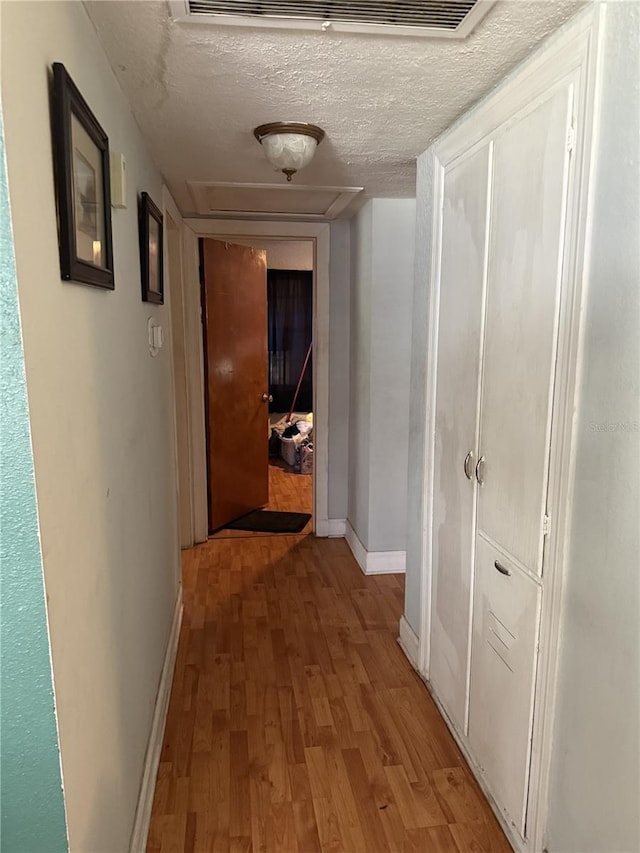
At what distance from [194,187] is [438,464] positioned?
1712 millimetres

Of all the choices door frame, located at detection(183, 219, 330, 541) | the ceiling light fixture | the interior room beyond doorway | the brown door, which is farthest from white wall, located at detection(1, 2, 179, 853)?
the interior room beyond doorway

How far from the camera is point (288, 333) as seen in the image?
6.94 metres

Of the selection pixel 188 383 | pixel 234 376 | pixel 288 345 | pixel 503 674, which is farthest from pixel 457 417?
pixel 288 345

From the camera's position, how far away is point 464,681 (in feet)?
6.39

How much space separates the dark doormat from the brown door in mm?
65

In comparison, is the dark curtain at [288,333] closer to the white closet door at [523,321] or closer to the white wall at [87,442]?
the white wall at [87,442]

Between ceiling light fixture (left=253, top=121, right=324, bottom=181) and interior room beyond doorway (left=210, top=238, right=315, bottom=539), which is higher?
ceiling light fixture (left=253, top=121, right=324, bottom=181)

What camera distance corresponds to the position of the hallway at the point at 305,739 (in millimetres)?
1693

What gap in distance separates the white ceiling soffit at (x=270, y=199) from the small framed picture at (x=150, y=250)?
1.79 ft

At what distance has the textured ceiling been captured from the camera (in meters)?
1.31

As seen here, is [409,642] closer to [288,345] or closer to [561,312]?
[561,312]

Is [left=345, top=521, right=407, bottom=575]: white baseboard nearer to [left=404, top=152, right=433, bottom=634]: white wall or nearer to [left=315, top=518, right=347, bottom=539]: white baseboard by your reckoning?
[left=315, top=518, right=347, bottom=539]: white baseboard

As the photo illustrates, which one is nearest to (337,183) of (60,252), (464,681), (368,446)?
(368,446)

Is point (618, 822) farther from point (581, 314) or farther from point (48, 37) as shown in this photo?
point (48, 37)
